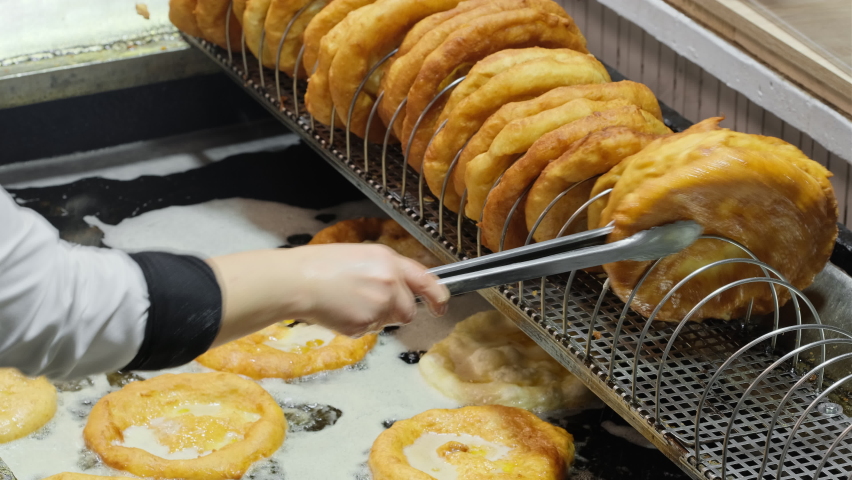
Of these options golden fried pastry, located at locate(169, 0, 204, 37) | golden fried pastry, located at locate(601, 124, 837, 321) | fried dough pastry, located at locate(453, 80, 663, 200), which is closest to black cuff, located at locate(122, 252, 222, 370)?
golden fried pastry, located at locate(601, 124, 837, 321)

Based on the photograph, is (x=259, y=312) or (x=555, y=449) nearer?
(x=259, y=312)

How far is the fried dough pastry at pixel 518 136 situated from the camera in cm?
200

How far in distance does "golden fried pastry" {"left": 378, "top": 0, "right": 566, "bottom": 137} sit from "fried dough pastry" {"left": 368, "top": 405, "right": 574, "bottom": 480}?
87 cm

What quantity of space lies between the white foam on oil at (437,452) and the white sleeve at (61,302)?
93 centimetres

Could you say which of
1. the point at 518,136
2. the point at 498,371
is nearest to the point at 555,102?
the point at 518,136

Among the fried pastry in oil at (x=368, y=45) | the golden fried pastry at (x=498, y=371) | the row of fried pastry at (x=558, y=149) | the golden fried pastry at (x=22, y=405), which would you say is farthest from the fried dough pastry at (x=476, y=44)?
the golden fried pastry at (x=22, y=405)

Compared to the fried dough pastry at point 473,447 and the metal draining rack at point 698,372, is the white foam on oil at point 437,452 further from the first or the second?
the metal draining rack at point 698,372

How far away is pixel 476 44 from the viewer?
2283 millimetres

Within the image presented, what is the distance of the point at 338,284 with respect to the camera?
1.36 m

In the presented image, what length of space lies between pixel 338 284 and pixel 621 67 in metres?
1.90

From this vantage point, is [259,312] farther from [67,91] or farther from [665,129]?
[67,91]

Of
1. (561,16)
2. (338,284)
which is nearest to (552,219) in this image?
(561,16)

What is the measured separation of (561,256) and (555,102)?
63 cm

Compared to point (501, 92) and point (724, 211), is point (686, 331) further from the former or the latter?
point (501, 92)
